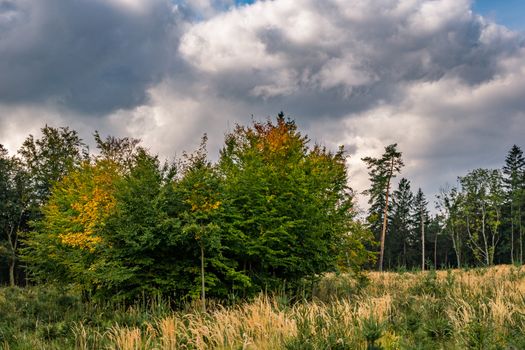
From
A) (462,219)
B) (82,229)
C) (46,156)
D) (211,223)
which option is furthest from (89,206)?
(462,219)

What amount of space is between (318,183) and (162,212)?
6.71 meters

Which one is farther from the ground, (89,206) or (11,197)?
(11,197)

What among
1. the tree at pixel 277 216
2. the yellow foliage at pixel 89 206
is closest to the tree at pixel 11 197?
the yellow foliage at pixel 89 206

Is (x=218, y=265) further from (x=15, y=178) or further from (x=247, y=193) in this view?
(x=15, y=178)

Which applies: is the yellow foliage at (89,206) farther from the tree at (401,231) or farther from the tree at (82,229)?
the tree at (401,231)

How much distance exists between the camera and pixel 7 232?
39156 millimetres

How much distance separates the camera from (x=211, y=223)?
11617mm

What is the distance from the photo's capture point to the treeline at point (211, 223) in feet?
40.5

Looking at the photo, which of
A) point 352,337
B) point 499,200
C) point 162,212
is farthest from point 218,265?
point 499,200

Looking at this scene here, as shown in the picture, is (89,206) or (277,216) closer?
(277,216)

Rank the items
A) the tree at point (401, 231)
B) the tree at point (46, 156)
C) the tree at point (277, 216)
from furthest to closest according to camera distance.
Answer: the tree at point (401, 231) → the tree at point (46, 156) → the tree at point (277, 216)

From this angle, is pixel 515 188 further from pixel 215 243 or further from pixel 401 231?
pixel 215 243

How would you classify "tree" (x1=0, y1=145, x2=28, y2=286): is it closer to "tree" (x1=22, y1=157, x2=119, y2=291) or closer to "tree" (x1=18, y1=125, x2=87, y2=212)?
"tree" (x1=18, y1=125, x2=87, y2=212)

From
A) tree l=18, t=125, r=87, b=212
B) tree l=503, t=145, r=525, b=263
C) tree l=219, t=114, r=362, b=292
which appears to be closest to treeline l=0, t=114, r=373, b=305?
tree l=219, t=114, r=362, b=292
